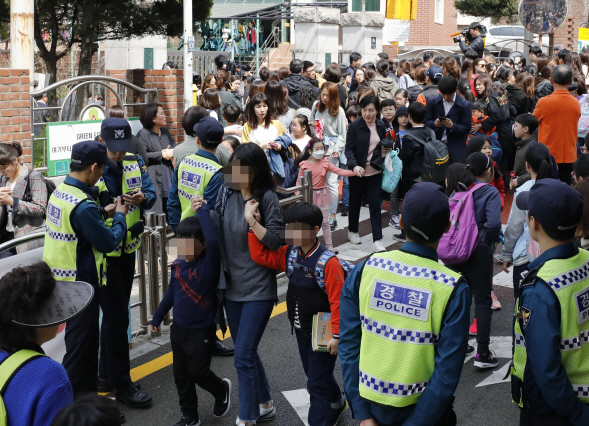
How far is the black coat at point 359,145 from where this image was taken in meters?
8.93

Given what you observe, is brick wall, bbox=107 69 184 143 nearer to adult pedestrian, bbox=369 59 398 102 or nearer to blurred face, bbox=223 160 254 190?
adult pedestrian, bbox=369 59 398 102

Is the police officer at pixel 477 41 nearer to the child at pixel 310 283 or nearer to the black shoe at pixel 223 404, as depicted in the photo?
the child at pixel 310 283

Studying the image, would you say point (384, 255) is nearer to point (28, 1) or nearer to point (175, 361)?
point (175, 361)

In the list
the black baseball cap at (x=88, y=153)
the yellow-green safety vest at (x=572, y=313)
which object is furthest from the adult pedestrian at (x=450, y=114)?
the yellow-green safety vest at (x=572, y=313)

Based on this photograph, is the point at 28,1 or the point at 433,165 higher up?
the point at 28,1

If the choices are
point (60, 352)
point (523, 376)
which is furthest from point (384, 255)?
point (60, 352)

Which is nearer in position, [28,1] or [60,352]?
[60,352]

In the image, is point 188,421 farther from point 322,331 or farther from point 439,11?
A: point 439,11

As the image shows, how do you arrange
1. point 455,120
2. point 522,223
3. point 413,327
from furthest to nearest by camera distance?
point 455,120, point 522,223, point 413,327

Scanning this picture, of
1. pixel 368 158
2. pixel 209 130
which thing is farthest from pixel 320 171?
pixel 209 130

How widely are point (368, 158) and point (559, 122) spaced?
2619mm

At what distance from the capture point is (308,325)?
434 centimetres

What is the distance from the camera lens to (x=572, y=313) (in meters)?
3.02

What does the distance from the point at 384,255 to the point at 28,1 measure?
9004 millimetres
